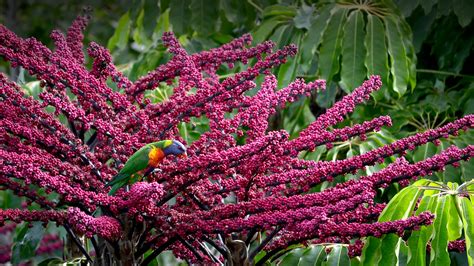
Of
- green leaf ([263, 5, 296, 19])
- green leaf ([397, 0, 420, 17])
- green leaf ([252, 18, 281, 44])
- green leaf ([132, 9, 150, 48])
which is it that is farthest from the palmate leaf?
green leaf ([132, 9, 150, 48])

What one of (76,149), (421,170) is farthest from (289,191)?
(76,149)

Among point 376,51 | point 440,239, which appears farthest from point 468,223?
point 376,51

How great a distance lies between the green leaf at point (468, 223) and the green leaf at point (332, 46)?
184 centimetres

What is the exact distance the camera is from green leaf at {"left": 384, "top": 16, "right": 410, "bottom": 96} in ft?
13.3

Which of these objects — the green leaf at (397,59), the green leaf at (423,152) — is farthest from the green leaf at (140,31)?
Answer: the green leaf at (423,152)

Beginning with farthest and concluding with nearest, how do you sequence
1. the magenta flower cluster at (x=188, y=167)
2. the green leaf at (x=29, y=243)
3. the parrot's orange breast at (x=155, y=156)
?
A: the green leaf at (x=29, y=243) → the parrot's orange breast at (x=155, y=156) → the magenta flower cluster at (x=188, y=167)

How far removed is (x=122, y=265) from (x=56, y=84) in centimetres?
50

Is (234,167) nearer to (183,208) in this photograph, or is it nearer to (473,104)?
(183,208)

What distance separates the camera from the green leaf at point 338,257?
222cm

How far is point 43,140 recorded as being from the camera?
83.7 inches

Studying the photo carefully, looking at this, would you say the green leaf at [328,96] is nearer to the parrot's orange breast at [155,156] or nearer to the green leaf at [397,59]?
the green leaf at [397,59]

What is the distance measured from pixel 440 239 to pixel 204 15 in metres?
2.89

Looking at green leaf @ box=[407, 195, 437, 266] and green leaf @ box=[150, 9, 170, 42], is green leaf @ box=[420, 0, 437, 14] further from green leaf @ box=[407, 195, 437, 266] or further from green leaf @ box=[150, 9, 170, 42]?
green leaf @ box=[407, 195, 437, 266]

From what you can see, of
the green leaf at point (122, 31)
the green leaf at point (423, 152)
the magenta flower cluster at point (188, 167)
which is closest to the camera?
the magenta flower cluster at point (188, 167)
